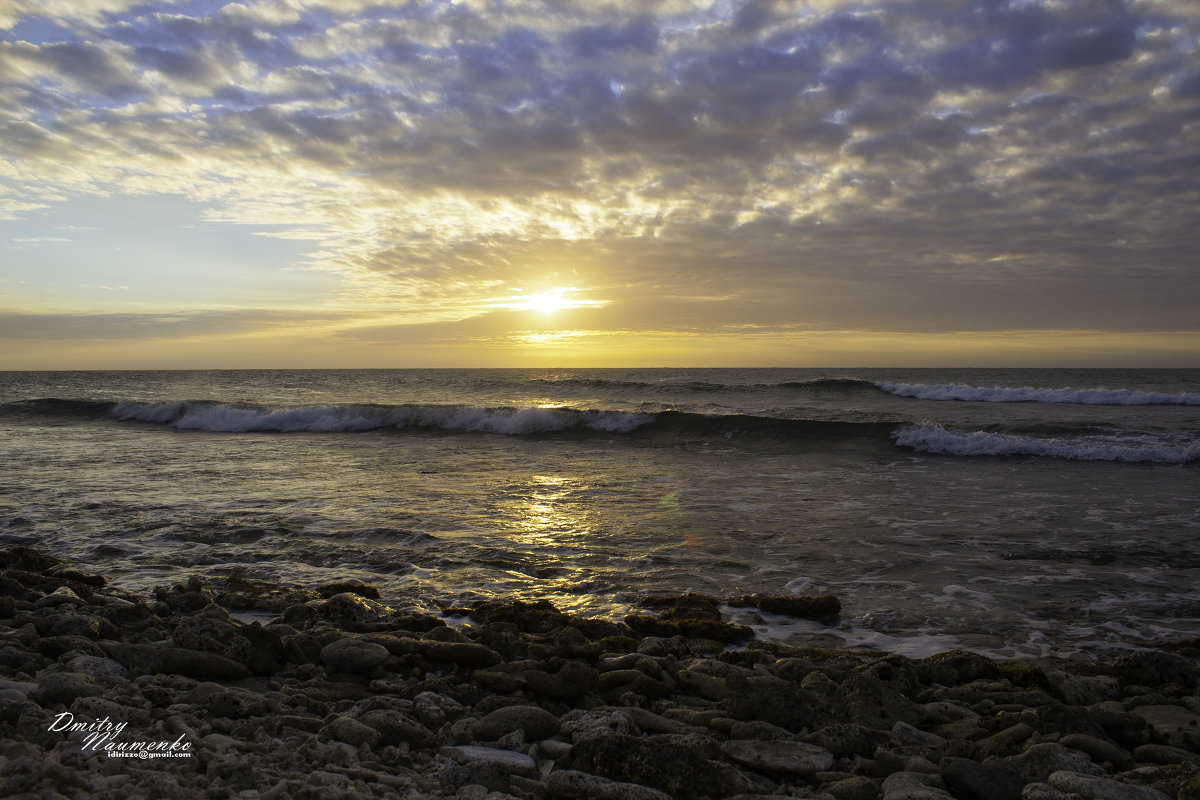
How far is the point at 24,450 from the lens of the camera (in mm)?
A: 16406

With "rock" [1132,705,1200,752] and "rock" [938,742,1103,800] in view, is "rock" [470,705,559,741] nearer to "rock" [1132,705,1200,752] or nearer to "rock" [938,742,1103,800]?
"rock" [938,742,1103,800]

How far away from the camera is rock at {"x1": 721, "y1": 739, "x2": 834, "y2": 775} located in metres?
3.22

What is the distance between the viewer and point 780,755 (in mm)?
3289

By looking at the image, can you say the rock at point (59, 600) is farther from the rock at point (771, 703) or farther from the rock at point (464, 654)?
the rock at point (771, 703)

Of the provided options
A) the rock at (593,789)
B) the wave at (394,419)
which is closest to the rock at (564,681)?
the rock at (593,789)

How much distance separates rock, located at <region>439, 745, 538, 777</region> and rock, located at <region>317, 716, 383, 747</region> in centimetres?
33

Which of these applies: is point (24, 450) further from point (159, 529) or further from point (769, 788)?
point (769, 788)

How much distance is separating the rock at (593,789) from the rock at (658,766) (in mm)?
70

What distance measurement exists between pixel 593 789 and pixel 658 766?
0.32 meters

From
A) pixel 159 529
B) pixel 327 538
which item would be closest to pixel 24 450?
pixel 159 529

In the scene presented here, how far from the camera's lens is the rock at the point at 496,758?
9.98 ft

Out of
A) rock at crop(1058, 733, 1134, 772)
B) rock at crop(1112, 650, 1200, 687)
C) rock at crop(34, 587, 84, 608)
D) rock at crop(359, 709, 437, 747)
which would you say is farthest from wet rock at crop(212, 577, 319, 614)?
rock at crop(1112, 650, 1200, 687)

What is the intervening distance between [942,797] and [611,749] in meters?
1.42

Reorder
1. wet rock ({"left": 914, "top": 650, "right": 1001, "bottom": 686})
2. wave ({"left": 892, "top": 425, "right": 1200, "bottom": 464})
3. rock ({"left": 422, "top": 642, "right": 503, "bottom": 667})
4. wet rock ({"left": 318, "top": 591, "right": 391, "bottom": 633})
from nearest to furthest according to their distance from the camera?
rock ({"left": 422, "top": 642, "right": 503, "bottom": 667})
wet rock ({"left": 914, "top": 650, "right": 1001, "bottom": 686})
wet rock ({"left": 318, "top": 591, "right": 391, "bottom": 633})
wave ({"left": 892, "top": 425, "right": 1200, "bottom": 464})
